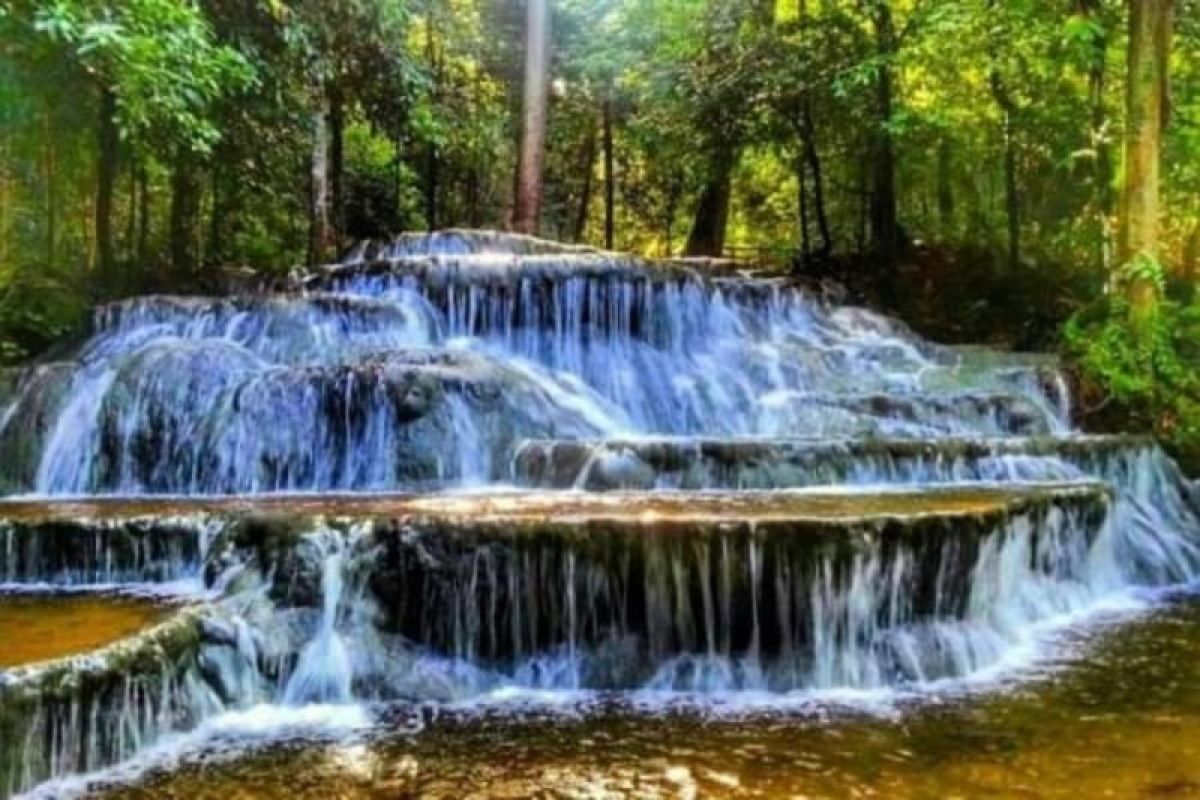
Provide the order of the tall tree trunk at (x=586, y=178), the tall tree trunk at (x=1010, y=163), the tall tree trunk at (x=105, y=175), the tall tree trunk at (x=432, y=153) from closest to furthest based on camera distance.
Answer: the tall tree trunk at (x=105, y=175)
the tall tree trunk at (x=1010, y=163)
the tall tree trunk at (x=432, y=153)
the tall tree trunk at (x=586, y=178)

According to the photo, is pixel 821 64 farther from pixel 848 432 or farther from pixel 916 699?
pixel 916 699

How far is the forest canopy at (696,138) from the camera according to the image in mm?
10242

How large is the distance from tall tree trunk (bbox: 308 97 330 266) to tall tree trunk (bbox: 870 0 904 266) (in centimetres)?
670

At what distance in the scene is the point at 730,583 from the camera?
544cm

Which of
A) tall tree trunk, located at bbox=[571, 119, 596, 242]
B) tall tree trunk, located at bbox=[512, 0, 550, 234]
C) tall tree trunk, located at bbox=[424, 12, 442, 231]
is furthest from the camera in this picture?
tall tree trunk, located at bbox=[571, 119, 596, 242]

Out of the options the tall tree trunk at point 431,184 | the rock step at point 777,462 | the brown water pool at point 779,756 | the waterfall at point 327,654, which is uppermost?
the tall tree trunk at point 431,184

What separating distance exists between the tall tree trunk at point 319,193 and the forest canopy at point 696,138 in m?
0.05

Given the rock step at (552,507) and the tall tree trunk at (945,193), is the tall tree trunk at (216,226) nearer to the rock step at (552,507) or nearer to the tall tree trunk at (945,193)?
the rock step at (552,507)

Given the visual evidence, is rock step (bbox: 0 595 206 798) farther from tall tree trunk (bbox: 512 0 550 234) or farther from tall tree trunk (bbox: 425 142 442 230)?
tall tree trunk (bbox: 425 142 442 230)

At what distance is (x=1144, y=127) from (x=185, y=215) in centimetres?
1262

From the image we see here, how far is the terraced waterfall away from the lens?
5.20 metres

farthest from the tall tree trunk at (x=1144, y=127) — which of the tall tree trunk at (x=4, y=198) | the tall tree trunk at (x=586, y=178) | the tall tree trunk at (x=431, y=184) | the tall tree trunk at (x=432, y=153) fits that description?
the tall tree trunk at (x=586, y=178)

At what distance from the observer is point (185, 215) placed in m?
16.3

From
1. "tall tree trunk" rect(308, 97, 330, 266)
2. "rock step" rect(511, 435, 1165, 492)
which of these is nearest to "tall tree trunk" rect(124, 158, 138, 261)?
"tall tree trunk" rect(308, 97, 330, 266)
